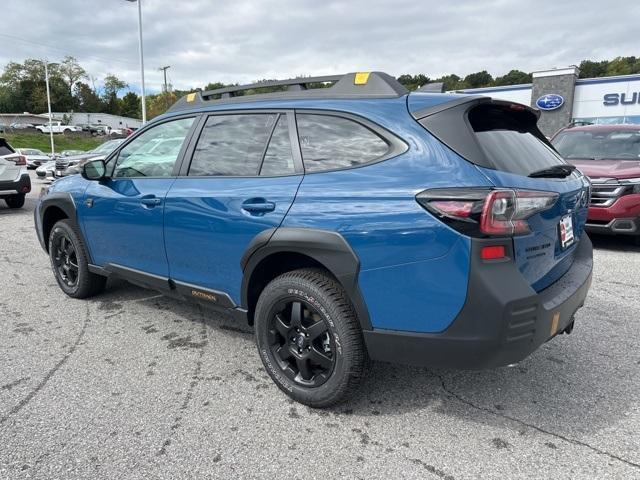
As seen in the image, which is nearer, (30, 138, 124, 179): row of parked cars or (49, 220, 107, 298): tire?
(49, 220, 107, 298): tire

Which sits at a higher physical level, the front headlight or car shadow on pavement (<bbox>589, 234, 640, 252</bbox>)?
the front headlight

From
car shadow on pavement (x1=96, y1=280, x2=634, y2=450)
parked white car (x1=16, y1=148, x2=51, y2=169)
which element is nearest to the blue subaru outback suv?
car shadow on pavement (x1=96, y1=280, x2=634, y2=450)

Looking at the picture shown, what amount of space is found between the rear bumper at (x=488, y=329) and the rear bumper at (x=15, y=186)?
10.4 metres

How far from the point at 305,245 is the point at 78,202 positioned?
8.63 feet

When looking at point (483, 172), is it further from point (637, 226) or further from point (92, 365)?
point (637, 226)

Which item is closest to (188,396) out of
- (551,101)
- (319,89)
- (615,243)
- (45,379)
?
(45,379)

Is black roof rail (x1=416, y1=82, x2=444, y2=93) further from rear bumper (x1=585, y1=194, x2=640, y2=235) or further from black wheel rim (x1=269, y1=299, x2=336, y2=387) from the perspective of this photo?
rear bumper (x1=585, y1=194, x2=640, y2=235)

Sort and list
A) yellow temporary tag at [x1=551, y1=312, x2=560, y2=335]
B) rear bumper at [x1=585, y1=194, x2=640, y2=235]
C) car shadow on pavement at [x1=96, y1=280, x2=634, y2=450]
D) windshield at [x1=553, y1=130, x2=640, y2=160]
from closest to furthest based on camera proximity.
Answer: yellow temporary tag at [x1=551, y1=312, x2=560, y2=335], car shadow on pavement at [x1=96, y1=280, x2=634, y2=450], rear bumper at [x1=585, y1=194, x2=640, y2=235], windshield at [x1=553, y1=130, x2=640, y2=160]

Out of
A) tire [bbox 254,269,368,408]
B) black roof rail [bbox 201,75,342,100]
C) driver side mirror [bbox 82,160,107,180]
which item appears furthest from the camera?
driver side mirror [bbox 82,160,107,180]

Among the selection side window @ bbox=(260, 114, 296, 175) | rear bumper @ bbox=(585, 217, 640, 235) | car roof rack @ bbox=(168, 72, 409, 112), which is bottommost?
rear bumper @ bbox=(585, 217, 640, 235)

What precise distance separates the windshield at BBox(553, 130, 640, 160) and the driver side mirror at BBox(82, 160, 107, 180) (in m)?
6.55

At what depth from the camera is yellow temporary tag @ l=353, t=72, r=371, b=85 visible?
268cm

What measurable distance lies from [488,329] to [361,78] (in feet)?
5.05

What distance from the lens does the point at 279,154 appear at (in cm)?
280
